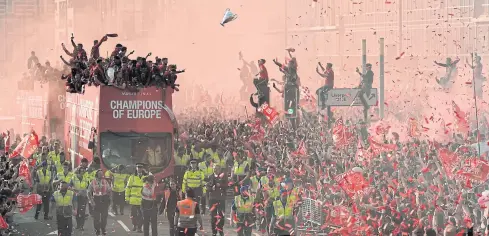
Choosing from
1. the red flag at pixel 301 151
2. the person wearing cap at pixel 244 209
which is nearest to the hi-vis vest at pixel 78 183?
the person wearing cap at pixel 244 209

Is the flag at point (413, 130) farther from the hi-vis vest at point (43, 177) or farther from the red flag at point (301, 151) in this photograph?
the hi-vis vest at point (43, 177)

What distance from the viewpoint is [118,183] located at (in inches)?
1097

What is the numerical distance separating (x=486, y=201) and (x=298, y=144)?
11255 millimetres

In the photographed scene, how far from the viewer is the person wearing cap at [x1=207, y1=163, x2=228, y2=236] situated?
2580cm

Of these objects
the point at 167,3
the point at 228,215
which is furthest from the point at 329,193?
the point at 167,3

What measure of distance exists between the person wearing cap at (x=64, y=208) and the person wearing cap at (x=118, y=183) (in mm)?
2620

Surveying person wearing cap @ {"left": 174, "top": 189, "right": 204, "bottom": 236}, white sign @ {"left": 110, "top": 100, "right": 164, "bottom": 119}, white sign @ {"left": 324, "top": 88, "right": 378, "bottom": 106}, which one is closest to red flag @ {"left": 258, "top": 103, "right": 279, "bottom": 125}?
white sign @ {"left": 324, "top": 88, "right": 378, "bottom": 106}

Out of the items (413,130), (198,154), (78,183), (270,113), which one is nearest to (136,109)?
(78,183)

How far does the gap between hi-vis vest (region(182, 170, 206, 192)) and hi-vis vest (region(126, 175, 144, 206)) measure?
53.1 inches

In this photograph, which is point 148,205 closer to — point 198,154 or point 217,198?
point 217,198

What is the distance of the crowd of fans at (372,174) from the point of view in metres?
20.2

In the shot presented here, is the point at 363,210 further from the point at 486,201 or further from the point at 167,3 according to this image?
the point at 167,3

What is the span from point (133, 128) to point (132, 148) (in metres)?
0.50

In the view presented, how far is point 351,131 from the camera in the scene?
1312 inches
